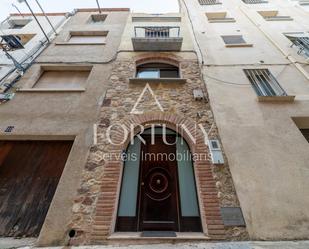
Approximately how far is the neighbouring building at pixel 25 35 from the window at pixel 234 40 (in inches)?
291

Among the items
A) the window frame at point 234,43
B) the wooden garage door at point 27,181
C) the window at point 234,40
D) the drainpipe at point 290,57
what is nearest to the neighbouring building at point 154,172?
the wooden garage door at point 27,181

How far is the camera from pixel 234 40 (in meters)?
7.54

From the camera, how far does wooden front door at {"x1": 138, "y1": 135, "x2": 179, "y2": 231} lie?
11.8ft

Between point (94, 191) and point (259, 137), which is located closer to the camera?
point (94, 191)

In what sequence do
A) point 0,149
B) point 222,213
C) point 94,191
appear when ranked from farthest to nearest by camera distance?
point 0,149 → point 94,191 → point 222,213

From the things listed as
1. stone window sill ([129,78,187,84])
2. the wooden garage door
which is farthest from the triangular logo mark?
the wooden garage door

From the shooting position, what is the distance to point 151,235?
10.5 feet

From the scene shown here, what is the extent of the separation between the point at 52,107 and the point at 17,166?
1.67 meters

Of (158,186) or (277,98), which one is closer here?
(158,186)

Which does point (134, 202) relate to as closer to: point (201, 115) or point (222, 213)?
point (222, 213)

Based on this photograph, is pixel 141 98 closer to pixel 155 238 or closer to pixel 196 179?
pixel 196 179

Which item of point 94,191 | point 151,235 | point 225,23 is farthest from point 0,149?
A: point 225,23

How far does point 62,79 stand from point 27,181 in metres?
3.50

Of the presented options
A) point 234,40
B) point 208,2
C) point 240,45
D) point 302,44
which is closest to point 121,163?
point 240,45
